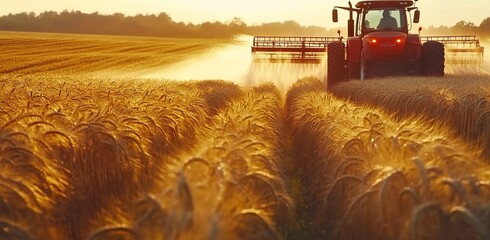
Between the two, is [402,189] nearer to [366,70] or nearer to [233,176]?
[233,176]

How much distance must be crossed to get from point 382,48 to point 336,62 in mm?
2024

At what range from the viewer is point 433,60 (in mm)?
17219

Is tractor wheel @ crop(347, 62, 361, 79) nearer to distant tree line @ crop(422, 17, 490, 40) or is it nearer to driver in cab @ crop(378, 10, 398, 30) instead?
driver in cab @ crop(378, 10, 398, 30)

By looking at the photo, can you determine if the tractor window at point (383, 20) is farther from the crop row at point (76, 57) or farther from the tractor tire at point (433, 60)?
the crop row at point (76, 57)

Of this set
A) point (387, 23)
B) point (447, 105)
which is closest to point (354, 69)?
point (387, 23)

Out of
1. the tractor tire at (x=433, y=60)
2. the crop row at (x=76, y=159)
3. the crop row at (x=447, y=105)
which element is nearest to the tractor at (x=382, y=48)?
the tractor tire at (x=433, y=60)

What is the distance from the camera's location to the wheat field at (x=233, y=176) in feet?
10.3

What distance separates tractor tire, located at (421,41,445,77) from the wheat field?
335 inches

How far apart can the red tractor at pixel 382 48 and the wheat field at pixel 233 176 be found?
7.76 m

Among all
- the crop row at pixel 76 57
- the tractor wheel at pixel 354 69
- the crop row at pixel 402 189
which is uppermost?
the crop row at pixel 402 189

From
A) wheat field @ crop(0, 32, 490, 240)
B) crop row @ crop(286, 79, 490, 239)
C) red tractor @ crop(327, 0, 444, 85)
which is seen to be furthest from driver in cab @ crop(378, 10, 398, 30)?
crop row @ crop(286, 79, 490, 239)

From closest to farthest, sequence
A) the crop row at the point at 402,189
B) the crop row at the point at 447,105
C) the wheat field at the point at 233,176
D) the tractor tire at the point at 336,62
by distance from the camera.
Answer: the wheat field at the point at 233,176 < the crop row at the point at 402,189 < the crop row at the point at 447,105 < the tractor tire at the point at 336,62

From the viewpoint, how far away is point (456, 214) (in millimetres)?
3305

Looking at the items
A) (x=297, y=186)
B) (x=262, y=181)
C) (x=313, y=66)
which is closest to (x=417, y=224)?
(x=262, y=181)
